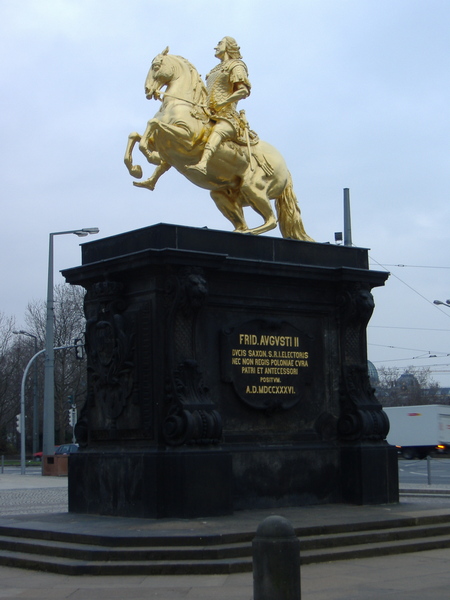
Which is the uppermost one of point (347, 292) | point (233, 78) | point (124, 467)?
point (233, 78)

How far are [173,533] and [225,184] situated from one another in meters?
7.27

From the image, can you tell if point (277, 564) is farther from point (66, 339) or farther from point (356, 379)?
point (66, 339)

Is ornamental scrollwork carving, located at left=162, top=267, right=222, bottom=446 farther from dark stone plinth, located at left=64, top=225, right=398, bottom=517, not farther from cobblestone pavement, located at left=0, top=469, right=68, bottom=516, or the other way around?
cobblestone pavement, located at left=0, top=469, right=68, bottom=516

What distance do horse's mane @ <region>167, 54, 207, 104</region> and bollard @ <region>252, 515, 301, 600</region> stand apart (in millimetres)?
10672

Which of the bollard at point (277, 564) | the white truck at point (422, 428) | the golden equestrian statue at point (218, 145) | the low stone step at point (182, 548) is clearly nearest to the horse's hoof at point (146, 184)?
the golden equestrian statue at point (218, 145)

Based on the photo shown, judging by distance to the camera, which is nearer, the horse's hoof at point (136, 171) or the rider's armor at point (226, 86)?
the horse's hoof at point (136, 171)

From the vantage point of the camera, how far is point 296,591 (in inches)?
321

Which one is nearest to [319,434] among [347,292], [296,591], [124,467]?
[347,292]

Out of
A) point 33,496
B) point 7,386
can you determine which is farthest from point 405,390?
point 33,496

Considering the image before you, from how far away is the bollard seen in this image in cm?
813

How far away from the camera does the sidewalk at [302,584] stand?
10055 millimetres

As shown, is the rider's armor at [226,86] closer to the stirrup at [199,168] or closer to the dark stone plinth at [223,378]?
the stirrup at [199,168]

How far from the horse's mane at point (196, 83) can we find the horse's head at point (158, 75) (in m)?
0.21

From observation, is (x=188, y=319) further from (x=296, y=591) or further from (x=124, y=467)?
(x=296, y=591)
